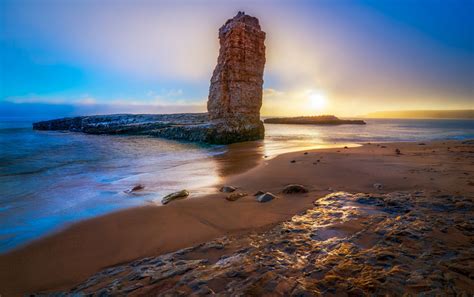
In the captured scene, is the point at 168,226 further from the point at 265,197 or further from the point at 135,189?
the point at 135,189

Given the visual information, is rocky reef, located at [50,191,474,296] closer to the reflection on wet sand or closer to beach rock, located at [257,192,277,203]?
beach rock, located at [257,192,277,203]

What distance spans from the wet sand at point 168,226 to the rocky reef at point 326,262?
34 centimetres

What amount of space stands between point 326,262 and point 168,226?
235cm

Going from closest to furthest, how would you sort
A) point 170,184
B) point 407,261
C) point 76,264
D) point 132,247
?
point 407,261, point 76,264, point 132,247, point 170,184

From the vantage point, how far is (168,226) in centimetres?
364

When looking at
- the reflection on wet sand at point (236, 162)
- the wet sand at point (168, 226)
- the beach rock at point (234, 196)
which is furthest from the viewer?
the reflection on wet sand at point (236, 162)

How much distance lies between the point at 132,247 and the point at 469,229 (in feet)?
13.9

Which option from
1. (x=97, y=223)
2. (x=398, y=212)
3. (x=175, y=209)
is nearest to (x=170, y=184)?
(x=175, y=209)

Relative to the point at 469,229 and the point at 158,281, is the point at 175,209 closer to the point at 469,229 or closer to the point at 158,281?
the point at 158,281

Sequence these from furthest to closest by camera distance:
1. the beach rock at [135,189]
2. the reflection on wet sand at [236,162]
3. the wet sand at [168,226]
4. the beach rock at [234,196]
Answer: the reflection on wet sand at [236,162] < the beach rock at [135,189] < the beach rock at [234,196] < the wet sand at [168,226]

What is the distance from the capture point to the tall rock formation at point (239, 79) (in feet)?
63.7

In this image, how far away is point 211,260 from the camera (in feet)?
8.41

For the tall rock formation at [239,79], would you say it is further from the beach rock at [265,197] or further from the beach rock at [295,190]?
the beach rock at [265,197]

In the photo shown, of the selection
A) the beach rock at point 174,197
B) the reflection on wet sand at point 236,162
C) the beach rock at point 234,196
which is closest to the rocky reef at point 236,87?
the reflection on wet sand at point 236,162
